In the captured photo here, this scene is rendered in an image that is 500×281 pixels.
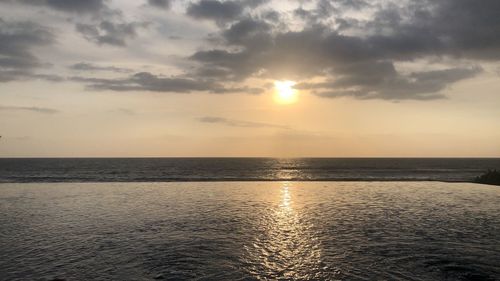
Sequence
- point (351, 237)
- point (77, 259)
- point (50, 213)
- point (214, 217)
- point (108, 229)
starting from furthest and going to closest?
point (50, 213) → point (214, 217) → point (108, 229) → point (351, 237) → point (77, 259)

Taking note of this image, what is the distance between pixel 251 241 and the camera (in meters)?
26.4

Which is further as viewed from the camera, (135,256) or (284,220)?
(284,220)

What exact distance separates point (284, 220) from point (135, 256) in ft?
51.8

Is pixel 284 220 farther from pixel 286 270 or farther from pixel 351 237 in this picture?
pixel 286 270

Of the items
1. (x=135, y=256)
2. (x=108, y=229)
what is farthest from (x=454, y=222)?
(x=108, y=229)

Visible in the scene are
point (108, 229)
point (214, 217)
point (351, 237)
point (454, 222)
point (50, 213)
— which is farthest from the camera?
point (50, 213)

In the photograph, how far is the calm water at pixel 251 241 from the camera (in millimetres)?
19688

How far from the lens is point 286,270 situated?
65.2 feet

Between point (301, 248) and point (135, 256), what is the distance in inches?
409

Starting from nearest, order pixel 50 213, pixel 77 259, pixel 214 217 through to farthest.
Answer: pixel 77 259
pixel 214 217
pixel 50 213

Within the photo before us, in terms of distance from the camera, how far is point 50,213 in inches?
1547

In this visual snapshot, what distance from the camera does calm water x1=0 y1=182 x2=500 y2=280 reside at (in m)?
19.7

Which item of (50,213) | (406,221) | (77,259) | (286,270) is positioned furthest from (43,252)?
(406,221)

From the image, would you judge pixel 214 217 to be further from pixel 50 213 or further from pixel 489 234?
pixel 489 234
